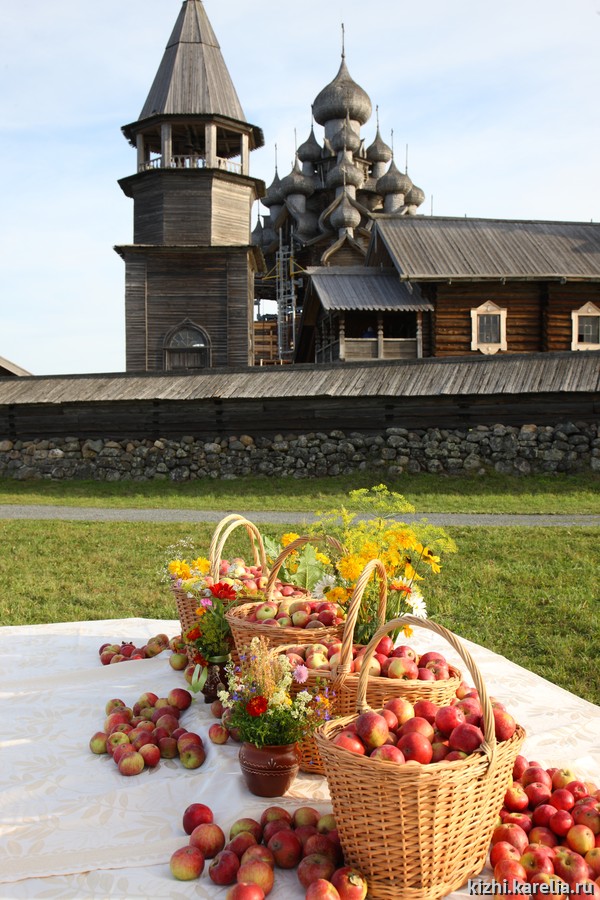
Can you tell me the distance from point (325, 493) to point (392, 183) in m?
28.7

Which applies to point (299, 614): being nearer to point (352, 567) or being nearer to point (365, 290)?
point (352, 567)

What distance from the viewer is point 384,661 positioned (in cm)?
267

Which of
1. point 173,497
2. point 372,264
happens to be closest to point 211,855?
point 173,497

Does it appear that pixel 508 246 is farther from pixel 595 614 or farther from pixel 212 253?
pixel 595 614

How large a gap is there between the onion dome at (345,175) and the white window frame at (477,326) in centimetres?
1739

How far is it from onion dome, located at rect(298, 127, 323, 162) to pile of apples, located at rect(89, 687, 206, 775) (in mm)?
40905

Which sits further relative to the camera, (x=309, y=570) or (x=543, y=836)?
(x=309, y=570)

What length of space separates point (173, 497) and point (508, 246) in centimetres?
1461

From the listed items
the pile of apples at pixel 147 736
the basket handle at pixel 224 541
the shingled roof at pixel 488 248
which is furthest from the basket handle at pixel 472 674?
the shingled roof at pixel 488 248

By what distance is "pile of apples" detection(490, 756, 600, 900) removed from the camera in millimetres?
2033

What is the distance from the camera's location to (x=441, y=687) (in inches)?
100

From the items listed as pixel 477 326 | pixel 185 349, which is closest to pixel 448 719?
pixel 477 326

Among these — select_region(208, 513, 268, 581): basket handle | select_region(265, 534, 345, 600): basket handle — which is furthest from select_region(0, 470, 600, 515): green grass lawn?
select_region(265, 534, 345, 600): basket handle

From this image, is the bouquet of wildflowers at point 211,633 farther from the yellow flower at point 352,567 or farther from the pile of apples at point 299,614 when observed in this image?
the yellow flower at point 352,567
